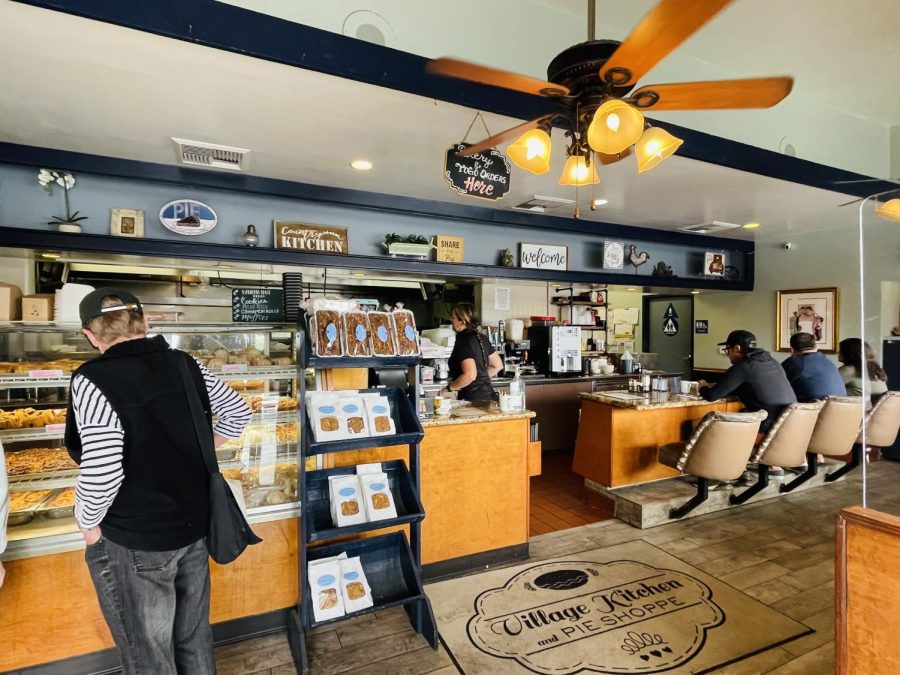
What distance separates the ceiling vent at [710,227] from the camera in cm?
600

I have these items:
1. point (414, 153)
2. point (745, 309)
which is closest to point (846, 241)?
point (745, 309)

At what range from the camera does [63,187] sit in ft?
12.2

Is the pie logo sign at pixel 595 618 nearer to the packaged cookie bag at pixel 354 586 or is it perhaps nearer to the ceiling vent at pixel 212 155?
the packaged cookie bag at pixel 354 586

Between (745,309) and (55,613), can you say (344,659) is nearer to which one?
(55,613)

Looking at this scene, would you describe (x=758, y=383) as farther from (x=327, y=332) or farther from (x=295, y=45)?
(x=295, y=45)

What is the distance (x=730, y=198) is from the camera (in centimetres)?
480

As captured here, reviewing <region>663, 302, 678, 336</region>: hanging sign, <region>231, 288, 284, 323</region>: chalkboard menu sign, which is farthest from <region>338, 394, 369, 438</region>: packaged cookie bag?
<region>663, 302, 678, 336</region>: hanging sign

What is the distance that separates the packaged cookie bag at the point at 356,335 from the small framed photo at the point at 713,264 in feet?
20.1

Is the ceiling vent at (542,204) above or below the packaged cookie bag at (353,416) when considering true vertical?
above

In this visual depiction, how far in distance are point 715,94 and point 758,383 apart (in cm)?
A: 300

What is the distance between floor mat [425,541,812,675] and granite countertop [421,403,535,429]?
1.05 metres

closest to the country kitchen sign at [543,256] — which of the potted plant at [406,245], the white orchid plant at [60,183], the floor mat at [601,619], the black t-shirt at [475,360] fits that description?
the potted plant at [406,245]

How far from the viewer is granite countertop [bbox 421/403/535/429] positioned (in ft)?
10.3

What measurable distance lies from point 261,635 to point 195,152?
3.27 meters
